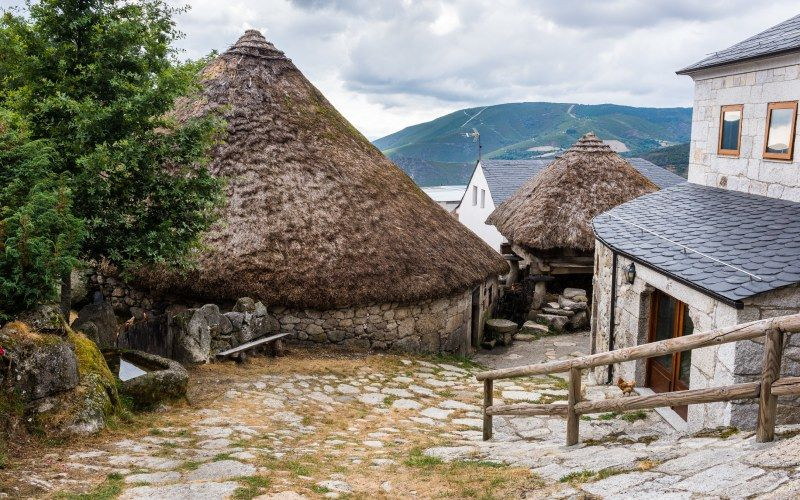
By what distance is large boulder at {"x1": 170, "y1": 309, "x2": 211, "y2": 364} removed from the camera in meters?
8.88

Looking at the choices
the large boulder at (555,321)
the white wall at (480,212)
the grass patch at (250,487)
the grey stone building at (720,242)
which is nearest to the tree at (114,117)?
the grass patch at (250,487)

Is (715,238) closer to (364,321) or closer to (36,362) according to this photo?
(364,321)

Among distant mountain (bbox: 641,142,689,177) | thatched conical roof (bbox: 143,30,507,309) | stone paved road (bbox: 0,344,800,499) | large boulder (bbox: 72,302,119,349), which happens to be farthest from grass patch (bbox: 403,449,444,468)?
distant mountain (bbox: 641,142,689,177)

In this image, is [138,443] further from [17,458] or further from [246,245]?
[246,245]

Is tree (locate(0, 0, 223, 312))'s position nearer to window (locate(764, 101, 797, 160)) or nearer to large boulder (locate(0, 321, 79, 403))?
large boulder (locate(0, 321, 79, 403))

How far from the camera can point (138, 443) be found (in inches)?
224

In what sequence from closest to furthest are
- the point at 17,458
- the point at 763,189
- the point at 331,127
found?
1. the point at 17,458
2. the point at 763,189
3. the point at 331,127

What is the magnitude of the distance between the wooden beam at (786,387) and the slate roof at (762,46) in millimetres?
6587

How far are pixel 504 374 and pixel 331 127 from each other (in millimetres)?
9022

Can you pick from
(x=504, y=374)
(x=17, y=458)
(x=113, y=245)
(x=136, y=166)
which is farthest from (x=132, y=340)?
(x=504, y=374)

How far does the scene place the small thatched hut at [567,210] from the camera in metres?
18.1

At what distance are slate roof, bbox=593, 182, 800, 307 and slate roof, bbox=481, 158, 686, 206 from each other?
1777 cm

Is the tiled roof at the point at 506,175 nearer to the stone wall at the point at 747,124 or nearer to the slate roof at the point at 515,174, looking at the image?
the slate roof at the point at 515,174

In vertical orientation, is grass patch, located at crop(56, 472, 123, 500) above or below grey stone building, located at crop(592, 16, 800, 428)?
below
